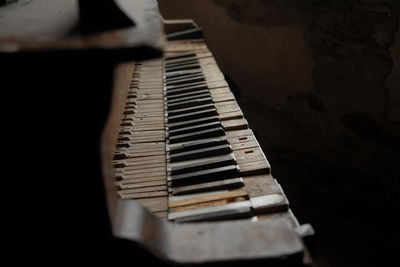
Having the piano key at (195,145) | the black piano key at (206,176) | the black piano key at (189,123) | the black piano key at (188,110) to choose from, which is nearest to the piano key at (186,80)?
the black piano key at (188,110)

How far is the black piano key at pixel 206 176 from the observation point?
1.84 meters

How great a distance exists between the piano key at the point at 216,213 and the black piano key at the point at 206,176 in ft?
0.67

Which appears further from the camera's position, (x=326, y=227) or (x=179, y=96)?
(x=326, y=227)

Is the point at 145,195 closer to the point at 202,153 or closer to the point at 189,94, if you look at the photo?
the point at 202,153

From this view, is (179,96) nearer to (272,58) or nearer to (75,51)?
(75,51)

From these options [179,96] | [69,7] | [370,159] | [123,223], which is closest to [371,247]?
[370,159]

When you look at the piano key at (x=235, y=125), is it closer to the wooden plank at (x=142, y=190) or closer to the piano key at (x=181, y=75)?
the wooden plank at (x=142, y=190)

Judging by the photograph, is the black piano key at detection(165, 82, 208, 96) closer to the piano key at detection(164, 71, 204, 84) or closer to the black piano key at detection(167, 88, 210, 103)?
the black piano key at detection(167, 88, 210, 103)

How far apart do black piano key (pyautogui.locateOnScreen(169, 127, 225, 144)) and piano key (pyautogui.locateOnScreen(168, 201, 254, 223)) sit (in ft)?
2.01

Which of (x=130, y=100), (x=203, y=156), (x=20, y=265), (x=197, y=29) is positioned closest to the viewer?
(x=20, y=265)

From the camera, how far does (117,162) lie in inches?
79.0

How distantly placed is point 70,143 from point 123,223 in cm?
34

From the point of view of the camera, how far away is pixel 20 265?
1.24 meters

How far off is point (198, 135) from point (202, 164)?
31cm
